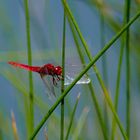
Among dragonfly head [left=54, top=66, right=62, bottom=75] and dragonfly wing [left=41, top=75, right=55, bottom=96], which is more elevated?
dragonfly head [left=54, top=66, right=62, bottom=75]

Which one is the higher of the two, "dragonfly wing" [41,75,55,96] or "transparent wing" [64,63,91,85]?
"transparent wing" [64,63,91,85]

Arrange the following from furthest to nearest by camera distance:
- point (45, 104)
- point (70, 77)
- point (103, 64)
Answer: point (45, 104)
point (103, 64)
point (70, 77)

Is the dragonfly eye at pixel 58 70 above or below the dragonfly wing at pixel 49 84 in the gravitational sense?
above

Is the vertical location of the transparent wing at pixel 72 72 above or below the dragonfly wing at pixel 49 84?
above

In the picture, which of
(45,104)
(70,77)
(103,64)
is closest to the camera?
(70,77)

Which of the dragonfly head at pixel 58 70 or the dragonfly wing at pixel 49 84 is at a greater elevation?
the dragonfly head at pixel 58 70

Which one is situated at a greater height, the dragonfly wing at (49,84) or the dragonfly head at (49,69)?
the dragonfly head at (49,69)

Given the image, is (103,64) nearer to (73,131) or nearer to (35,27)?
(73,131)

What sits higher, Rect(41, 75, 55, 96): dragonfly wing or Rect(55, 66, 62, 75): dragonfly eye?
Rect(55, 66, 62, 75): dragonfly eye

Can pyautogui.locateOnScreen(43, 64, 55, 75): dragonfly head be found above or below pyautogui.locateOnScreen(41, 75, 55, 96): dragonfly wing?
above

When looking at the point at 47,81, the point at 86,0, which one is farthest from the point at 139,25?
the point at 47,81

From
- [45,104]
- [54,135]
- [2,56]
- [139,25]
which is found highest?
[139,25]
